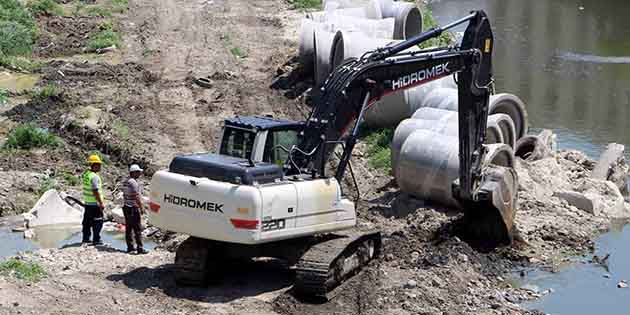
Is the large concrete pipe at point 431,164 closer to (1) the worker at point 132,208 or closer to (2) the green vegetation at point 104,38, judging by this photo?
(1) the worker at point 132,208

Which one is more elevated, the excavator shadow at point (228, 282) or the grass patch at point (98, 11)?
the grass patch at point (98, 11)

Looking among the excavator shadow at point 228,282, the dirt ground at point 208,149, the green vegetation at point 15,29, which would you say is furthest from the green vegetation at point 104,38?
the excavator shadow at point 228,282

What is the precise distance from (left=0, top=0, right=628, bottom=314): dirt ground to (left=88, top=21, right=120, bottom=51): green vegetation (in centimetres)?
45

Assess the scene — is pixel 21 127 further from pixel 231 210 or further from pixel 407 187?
pixel 231 210

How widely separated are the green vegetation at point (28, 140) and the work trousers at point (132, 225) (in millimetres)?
7446

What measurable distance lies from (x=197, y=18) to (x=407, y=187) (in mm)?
22327

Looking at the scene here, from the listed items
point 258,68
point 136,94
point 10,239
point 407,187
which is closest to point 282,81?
point 258,68

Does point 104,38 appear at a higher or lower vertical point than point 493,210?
higher

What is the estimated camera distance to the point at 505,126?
24469 mm

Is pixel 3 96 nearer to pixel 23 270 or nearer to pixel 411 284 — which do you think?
pixel 23 270

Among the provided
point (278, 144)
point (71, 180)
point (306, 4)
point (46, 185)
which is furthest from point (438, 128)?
point (306, 4)

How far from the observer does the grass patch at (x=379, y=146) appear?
25.7 m

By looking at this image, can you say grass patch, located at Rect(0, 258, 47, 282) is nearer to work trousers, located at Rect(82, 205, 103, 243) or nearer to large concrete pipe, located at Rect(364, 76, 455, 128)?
work trousers, located at Rect(82, 205, 103, 243)

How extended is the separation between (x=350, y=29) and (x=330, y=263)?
711 inches
